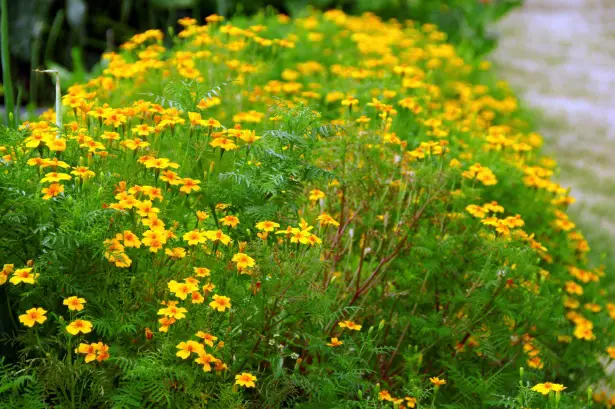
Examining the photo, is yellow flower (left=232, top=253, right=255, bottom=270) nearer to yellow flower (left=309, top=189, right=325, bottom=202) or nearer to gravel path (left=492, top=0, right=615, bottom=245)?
yellow flower (left=309, top=189, right=325, bottom=202)

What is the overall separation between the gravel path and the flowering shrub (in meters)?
1.95

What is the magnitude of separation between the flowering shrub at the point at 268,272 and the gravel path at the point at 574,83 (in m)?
1.95

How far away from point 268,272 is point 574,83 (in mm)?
6246

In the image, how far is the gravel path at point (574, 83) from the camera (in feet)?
17.6

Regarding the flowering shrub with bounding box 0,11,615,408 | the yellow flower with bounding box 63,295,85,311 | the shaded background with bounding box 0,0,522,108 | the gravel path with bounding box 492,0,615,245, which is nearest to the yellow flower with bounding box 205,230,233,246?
the flowering shrub with bounding box 0,11,615,408

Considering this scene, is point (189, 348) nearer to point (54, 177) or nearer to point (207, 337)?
point (207, 337)

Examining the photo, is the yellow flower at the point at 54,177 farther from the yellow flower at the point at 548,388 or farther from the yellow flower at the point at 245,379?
the yellow flower at the point at 548,388

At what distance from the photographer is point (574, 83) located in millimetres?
7672

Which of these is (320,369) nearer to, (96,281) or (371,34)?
(96,281)

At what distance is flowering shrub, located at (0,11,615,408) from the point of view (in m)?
2.05

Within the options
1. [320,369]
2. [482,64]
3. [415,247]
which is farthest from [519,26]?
[320,369]

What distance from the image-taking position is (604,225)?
4.80m

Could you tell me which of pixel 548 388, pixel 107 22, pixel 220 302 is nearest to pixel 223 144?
pixel 220 302

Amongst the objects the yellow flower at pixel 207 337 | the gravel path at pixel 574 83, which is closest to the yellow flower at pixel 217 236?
the yellow flower at pixel 207 337
